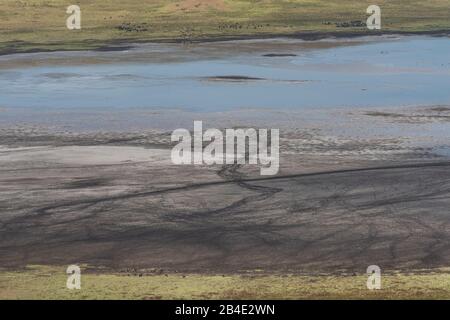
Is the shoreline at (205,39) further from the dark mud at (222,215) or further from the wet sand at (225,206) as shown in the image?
the dark mud at (222,215)

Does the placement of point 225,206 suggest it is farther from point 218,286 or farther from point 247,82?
point 247,82

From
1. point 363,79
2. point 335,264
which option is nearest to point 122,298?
point 335,264

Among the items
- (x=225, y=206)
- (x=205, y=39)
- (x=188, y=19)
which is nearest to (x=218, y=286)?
(x=225, y=206)

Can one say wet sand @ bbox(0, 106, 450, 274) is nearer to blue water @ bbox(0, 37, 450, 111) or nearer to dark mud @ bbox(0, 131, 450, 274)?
dark mud @ bbox(0, 131, 450, 274)

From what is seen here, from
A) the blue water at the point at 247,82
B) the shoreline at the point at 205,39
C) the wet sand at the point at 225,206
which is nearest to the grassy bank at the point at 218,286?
the wet sand at the point at 225,206

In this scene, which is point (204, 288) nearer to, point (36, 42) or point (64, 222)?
point (64, 222)
